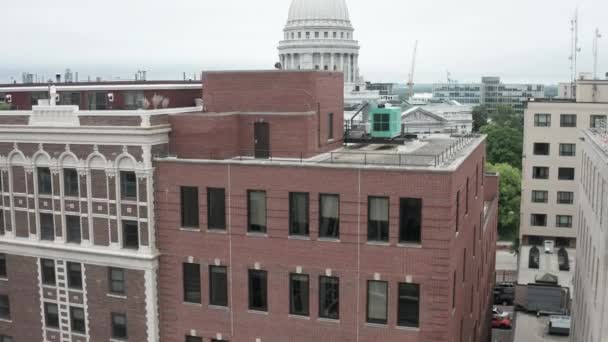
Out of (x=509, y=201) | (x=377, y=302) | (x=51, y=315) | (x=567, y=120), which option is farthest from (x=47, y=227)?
(x=509, y=201)

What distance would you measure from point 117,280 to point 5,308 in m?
9.75

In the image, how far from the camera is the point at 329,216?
3250 centimetres

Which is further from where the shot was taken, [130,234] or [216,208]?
[130,234]

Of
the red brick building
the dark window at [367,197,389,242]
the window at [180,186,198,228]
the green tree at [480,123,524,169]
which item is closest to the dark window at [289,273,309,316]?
the red brick building

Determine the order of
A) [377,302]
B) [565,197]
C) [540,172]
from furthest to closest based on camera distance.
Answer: [540,172], [565,197], [377,302]

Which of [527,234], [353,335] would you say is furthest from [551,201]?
[353,335]

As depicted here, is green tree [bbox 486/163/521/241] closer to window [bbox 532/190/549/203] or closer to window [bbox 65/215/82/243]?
window [bbox 532/190/549/203]

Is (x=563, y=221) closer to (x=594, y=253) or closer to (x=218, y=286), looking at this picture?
(x=594, y=253)

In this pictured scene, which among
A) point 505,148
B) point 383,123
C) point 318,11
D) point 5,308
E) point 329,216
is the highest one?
point 318,11

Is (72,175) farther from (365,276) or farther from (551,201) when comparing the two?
(551,201)

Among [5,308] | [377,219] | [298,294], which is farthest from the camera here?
[5,308]

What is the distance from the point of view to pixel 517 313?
62406 mm

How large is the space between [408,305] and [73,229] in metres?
19.6

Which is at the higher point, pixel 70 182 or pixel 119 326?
pixel 70 182
